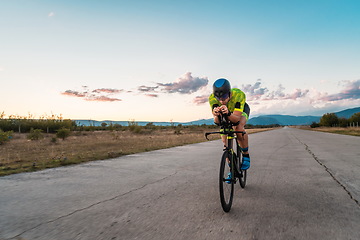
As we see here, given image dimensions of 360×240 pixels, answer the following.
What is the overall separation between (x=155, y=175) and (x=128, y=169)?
1261 mm

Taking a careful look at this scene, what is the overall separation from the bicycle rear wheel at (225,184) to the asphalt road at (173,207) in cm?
14

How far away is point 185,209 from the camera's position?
350cm

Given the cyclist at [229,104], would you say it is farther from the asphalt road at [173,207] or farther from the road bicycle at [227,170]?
the asphalt road at [173,207]

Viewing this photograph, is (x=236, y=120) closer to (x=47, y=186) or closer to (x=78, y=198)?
(x=78, y=198)

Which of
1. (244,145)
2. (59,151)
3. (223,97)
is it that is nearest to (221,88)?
(223,97)

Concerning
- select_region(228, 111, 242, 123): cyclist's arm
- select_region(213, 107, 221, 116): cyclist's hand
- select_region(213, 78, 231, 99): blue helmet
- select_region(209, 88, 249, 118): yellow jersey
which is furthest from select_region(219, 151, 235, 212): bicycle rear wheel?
select_region(213, 78, 231, 99): blue helmet

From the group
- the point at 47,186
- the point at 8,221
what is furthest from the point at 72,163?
the point at 8,221

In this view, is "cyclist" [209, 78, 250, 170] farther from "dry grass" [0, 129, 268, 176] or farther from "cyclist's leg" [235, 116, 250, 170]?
"dry grass" [0, 129, 268, 176]

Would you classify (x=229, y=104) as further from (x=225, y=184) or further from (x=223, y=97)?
(x=225, y=184)

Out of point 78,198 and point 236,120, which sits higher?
point 236,120

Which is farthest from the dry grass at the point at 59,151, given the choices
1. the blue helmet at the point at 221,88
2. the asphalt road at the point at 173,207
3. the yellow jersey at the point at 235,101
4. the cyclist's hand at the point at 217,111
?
the blue helmet at the point at 221,88

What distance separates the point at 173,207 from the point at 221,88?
2.00 metres

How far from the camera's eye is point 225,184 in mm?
3518

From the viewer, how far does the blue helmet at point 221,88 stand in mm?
3608
